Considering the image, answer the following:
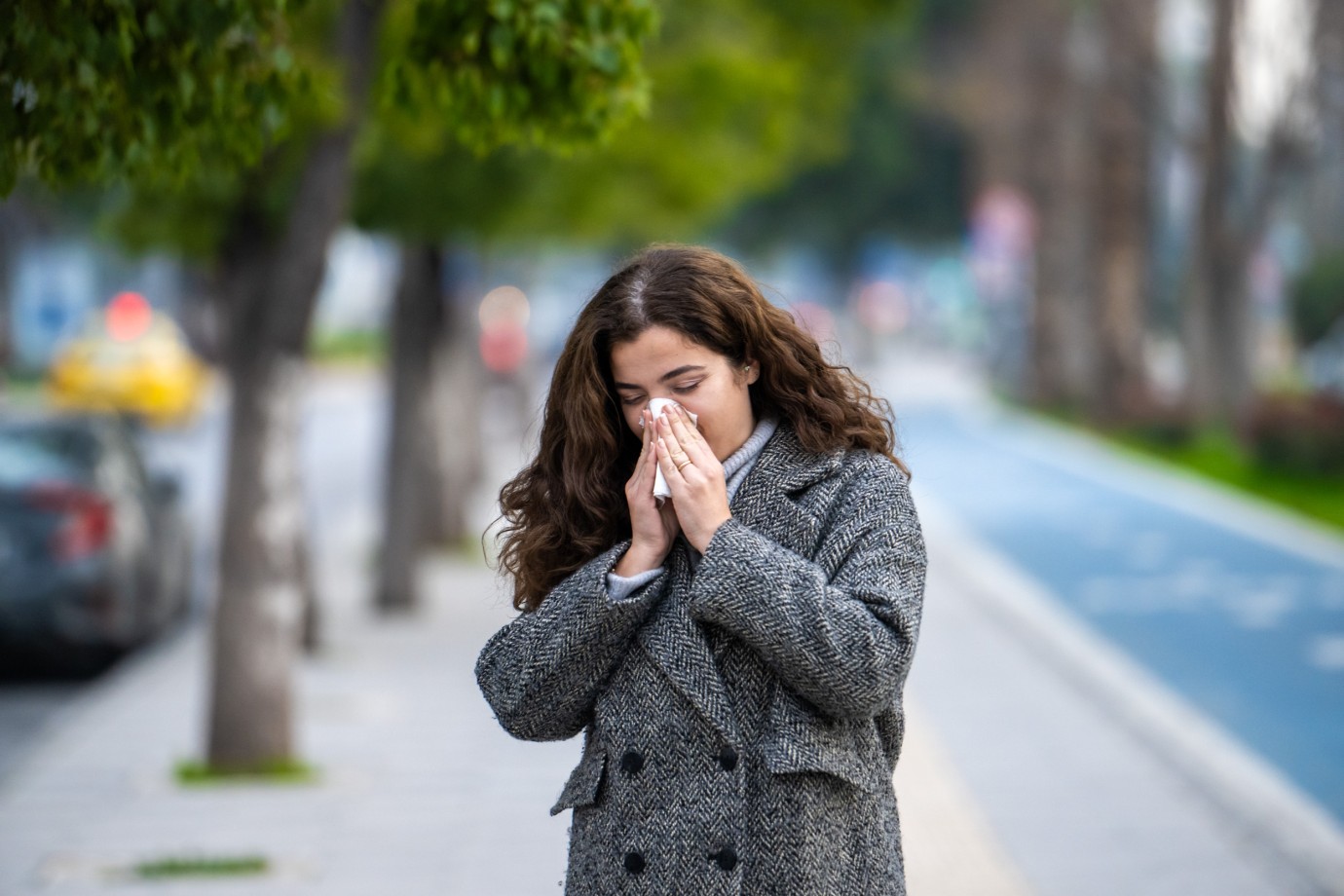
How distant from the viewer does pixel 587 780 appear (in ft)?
8.98

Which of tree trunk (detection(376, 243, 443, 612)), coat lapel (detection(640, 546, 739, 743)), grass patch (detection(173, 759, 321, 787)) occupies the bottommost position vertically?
coat lapel (detection(640, 546, 739, 743))

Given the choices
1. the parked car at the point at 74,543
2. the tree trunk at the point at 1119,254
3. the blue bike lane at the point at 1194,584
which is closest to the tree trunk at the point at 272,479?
the parked car at the point at 74,543

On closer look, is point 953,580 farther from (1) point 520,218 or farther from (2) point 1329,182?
(2) point 1329,182

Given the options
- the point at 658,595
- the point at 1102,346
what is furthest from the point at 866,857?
the point at 1102,346

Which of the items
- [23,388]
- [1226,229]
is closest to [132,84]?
[1226,229]

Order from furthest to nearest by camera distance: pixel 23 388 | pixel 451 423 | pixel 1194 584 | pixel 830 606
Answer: pixel 23 388, pixel 451 423, pixel 1194 584, pixel 830 606

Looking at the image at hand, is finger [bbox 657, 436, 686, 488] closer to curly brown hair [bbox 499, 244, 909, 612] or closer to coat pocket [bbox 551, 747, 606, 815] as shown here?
curly brown hair [bbox 499, 244, 909, 612]

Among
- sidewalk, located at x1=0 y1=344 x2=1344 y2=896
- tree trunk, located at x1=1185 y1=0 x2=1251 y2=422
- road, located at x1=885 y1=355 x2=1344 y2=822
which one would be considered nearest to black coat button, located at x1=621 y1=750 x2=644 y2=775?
road, located at x1=885 y1=355 x2=1344 y2=822

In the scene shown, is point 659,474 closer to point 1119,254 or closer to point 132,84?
point 132,84

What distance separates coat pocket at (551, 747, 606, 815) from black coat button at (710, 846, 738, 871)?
21 cm

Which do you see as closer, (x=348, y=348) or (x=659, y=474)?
(x=659, y=474)

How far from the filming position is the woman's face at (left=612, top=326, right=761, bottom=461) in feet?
8.89

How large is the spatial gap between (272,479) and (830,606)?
5368 mm

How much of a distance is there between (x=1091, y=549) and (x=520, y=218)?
6.21m
